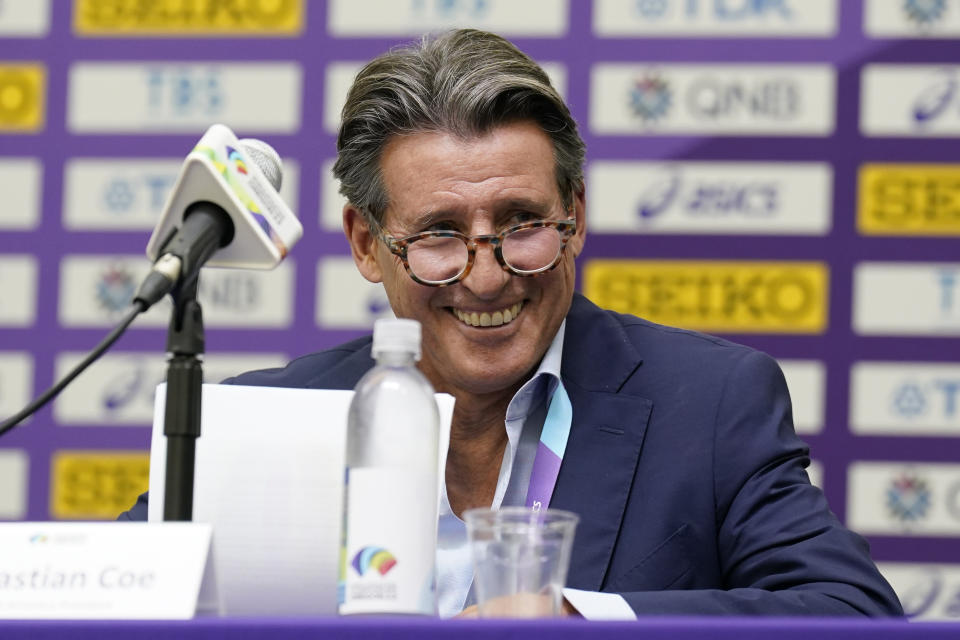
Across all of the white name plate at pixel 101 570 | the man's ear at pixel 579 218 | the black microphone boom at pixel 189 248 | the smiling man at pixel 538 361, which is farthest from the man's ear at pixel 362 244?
the white name plate at pixel 101 570

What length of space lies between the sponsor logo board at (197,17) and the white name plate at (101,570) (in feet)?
6.69

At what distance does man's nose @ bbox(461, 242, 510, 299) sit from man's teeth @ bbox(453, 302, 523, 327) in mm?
48

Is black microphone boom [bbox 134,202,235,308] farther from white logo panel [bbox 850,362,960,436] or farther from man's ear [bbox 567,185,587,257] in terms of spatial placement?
white logo panel [bbox 850,362,960,436]

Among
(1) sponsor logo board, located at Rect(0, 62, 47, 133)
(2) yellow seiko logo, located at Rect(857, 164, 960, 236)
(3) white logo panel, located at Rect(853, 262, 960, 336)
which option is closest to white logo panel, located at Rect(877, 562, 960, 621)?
(3) white logo panel, located at Rect(853, 262, 960, 336)

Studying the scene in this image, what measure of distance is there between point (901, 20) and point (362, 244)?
1.48 metres

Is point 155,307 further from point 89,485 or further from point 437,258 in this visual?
point 437,258

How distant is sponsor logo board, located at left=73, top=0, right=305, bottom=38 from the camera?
2730 mm

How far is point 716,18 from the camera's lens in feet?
8.61

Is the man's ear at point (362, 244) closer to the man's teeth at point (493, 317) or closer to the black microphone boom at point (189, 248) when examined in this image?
the man's teeth at point (493, 317)

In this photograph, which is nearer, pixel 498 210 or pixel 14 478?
pixel 498 210

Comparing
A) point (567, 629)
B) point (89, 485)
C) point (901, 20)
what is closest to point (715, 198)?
point (901, 20)

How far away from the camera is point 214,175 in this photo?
895 millimetres

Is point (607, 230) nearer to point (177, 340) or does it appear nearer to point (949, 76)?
point (949, 76)

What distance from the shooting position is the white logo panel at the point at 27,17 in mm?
2766
